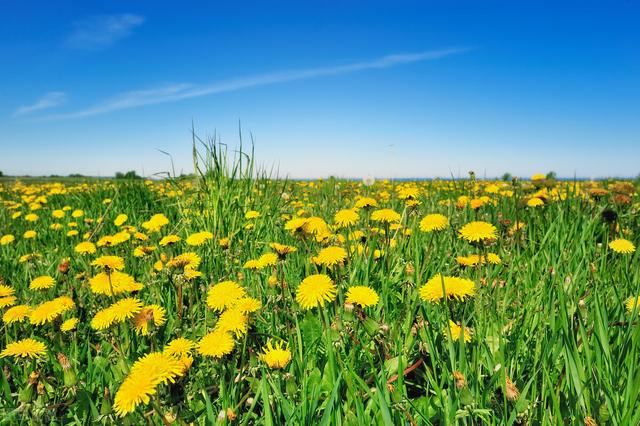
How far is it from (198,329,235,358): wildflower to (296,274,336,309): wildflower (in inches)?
12.4

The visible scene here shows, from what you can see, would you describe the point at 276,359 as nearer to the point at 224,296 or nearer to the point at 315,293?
the point at 315,293

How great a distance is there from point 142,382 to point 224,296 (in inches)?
23.7

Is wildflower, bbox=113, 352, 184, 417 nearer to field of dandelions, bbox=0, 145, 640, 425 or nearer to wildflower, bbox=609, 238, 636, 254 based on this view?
field of dandelions, bbox=0, 145, 640, 425

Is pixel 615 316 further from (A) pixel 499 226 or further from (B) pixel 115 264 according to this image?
(B) pixel 115 264

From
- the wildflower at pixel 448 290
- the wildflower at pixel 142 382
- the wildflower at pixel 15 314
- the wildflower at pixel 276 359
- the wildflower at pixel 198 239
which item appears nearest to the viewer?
the wildflower at pixel 142 382

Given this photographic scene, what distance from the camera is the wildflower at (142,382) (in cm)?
103

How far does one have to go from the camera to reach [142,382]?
1.05 metres

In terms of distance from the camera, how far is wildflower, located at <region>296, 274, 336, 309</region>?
150 cm

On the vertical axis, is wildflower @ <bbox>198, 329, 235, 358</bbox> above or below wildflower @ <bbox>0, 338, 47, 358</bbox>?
above

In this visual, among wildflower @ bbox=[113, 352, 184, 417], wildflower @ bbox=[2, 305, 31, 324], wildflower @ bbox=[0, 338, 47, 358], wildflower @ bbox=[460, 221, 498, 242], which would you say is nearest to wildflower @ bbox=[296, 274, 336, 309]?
wildflower @ bbox=[113, 352, 184, 417]

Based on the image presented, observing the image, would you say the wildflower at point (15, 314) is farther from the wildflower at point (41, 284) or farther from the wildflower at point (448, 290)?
the wildflower at point (448, 290)

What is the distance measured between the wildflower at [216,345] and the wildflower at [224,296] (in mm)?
244

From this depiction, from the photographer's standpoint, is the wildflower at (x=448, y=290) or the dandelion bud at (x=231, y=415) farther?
the wildflower at (x=448, y=290)

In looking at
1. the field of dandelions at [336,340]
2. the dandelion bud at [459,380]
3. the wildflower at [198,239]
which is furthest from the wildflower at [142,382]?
the wildflower at [198,239]
